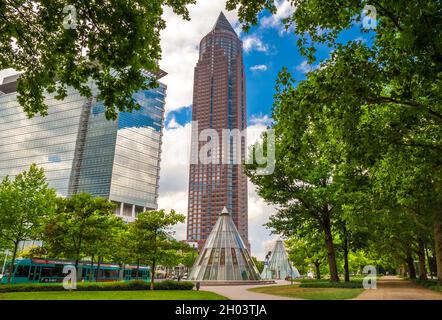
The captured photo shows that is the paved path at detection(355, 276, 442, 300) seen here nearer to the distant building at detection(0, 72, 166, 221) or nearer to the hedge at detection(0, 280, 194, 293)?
the hedge at detection(0, 280, 194, 293)

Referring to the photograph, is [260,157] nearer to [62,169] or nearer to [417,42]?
[417,42]

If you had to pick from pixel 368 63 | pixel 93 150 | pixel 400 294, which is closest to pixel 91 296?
pixel 400 294

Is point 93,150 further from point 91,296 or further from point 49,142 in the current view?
point 91,296

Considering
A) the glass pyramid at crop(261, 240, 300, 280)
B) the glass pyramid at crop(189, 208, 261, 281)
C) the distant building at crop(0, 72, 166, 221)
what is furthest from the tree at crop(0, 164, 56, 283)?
the distant building at crop(0, 72, 166, 221)

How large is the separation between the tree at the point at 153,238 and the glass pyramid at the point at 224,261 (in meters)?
14.7

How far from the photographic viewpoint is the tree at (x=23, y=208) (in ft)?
79.6

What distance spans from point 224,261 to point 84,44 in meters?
38.0

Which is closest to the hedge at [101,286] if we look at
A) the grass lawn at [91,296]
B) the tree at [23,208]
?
the grass lawn at [91,296]

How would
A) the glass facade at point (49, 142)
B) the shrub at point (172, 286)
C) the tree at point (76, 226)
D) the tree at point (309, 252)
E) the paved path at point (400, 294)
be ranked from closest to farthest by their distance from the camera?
the paved path at point (400, 294)
the tree at point (76, 226)
the shrub at point (172, 286)
the tree at point (309, 252)
the glass facade at point (49, 142)

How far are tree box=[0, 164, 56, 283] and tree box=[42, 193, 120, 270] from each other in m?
1.12

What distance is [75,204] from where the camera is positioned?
2744 cm

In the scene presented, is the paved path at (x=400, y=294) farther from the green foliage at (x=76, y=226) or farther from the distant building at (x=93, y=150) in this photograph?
the distant building at (x=93, y=150)

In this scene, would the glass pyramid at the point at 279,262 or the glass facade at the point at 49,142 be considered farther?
the glass facade at the point at 49,142

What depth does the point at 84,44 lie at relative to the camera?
8.19 metres
